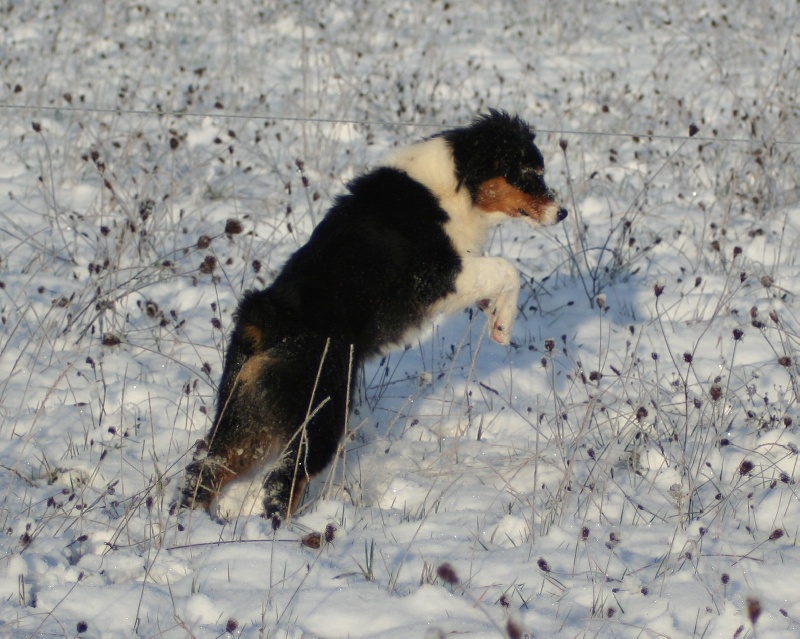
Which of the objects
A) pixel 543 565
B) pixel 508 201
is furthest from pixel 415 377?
pixel 543 565

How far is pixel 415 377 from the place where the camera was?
15.9 ft

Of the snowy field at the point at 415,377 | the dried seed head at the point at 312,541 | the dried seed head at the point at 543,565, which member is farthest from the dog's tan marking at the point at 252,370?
the dried seed head at the point at 543,565

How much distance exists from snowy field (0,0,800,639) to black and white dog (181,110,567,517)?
0.24 m

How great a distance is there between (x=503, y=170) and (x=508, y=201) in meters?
0.15

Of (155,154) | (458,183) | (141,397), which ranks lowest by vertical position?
(141,397)

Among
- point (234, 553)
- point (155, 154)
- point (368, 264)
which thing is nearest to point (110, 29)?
point (155, 154)

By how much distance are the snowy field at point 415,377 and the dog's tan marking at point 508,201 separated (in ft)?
Answer: 1.73

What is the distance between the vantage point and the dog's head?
4.21 m

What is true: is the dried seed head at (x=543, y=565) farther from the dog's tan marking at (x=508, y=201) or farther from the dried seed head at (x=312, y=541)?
the dog's tan marking at (x=508, y=201)

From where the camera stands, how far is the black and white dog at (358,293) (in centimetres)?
350

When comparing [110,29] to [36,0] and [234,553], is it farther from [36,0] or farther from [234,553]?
[234,553]

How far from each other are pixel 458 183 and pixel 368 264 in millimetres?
662

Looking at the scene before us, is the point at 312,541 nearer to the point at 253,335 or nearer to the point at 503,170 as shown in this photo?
the point at 253,335

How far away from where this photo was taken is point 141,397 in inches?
179
